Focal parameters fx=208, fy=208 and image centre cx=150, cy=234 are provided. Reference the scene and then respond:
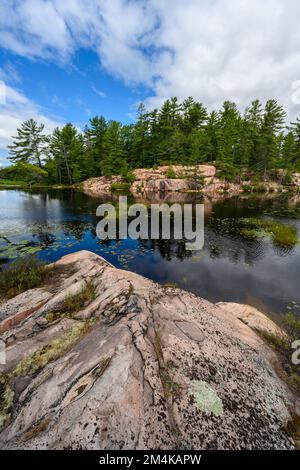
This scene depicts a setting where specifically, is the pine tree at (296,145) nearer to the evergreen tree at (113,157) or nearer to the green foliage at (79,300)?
the evergreen tree at (113,157)

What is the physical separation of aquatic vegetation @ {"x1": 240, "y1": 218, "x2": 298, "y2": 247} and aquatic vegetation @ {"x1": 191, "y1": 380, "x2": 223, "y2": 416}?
46.8 ft

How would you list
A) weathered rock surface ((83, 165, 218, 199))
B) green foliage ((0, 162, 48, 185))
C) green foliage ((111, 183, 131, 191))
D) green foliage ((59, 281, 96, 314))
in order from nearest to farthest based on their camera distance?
green foliage ((59, 281, 96, 314)) → weathered rock surface ((83, 165, 218, 199)) → green foliage ((111, 183, 131, 191)) → green foliage ((0, 162, 48, 185))

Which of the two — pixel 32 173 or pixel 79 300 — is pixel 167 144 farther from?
pixel 79 300

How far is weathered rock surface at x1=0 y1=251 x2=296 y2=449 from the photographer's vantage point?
9.39ft

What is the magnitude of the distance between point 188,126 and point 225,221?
5069 cm

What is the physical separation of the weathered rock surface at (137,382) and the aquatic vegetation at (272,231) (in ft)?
40.2

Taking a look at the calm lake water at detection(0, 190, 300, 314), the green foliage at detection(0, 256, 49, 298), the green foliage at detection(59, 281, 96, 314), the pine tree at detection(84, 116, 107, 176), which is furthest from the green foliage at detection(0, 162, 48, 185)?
the green foliage at detection(59, 281, 96, 314)

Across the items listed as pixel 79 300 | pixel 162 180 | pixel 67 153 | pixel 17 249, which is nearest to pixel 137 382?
pixel 79 300

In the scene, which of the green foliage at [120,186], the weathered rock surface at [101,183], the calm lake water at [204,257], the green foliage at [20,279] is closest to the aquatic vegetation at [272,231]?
the calm lake water at [204,257]

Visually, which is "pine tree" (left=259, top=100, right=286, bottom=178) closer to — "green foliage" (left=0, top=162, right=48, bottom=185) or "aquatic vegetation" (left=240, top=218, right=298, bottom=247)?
"aquatic vegetation" (left=240, top=218, right=298, bottom=247)

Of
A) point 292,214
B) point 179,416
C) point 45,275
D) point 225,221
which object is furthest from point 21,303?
point 292,214

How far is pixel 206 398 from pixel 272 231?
57.1ft

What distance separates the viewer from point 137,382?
338 centimetres

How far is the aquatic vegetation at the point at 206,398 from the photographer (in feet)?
10.7
